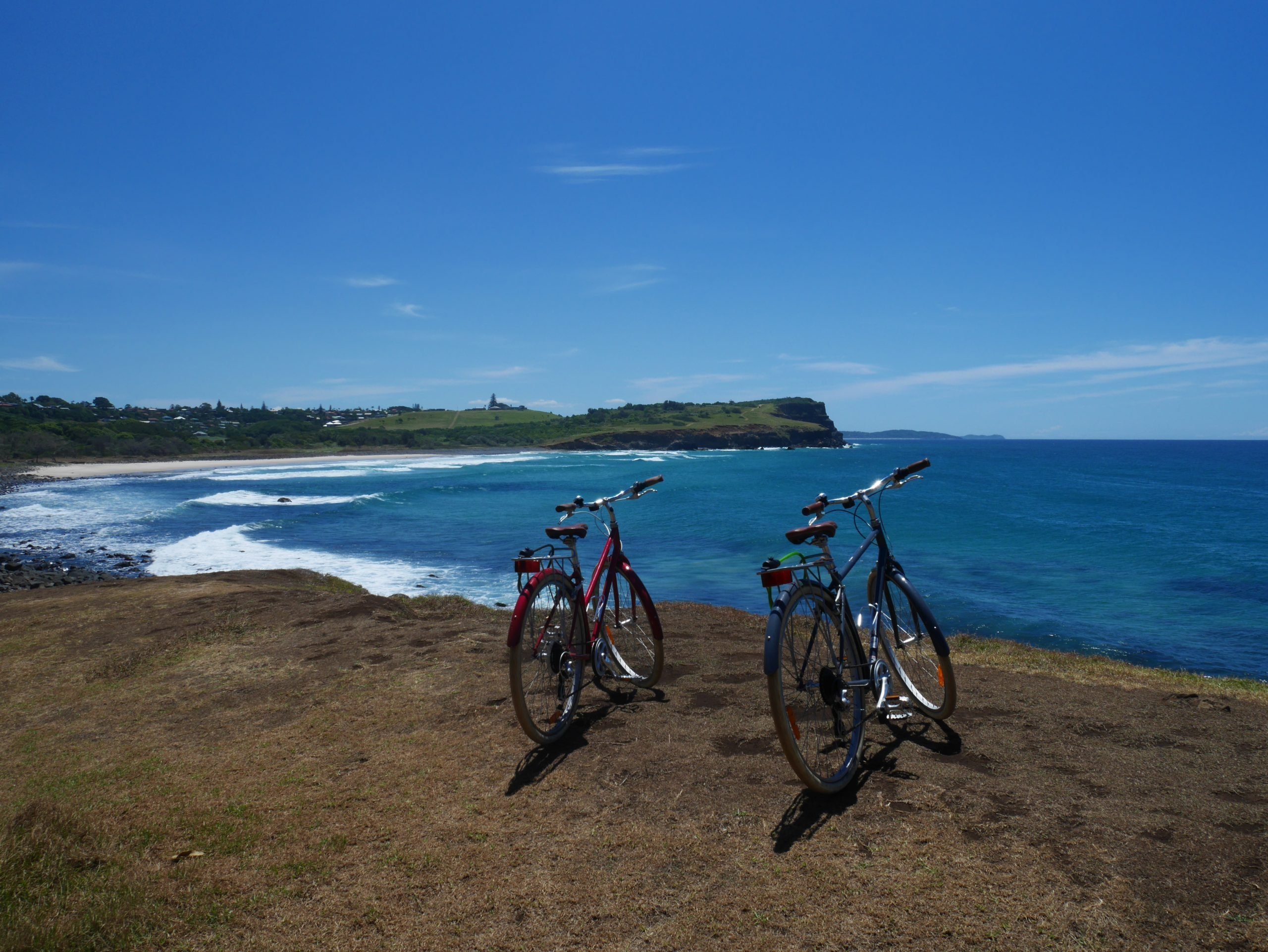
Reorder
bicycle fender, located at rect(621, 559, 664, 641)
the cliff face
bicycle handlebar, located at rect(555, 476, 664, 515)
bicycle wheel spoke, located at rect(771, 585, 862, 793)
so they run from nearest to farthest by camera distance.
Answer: bicycle wheel spoke, located at rect(771, 585, 862, 793) → bicycle handlebar, located at rect(555, 476, 664, 515) → bicycle fender, located at rect(621, 559, 664, 641) → the cliff face

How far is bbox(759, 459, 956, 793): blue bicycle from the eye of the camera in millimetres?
4402

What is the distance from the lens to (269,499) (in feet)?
173

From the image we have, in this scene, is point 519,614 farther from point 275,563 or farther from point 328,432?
point 328,432

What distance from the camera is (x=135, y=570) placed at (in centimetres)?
2436

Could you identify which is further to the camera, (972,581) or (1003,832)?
(972,581)

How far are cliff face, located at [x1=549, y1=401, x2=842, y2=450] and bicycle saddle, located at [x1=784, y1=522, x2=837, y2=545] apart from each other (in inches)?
5797

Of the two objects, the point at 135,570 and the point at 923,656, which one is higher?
the point at 923,656

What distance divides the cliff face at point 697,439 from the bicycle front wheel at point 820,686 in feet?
483

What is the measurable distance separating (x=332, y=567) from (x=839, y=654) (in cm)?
2297

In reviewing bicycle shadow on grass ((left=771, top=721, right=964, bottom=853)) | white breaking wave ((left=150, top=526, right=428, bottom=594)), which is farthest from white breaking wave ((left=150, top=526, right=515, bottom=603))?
bicycle shadow on grass ((left=771, top=721, right=964, bottom=853))

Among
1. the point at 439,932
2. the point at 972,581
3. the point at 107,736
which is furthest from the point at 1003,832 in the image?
the point at 972,581

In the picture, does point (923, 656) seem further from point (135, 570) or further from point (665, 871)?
point (135, 570)

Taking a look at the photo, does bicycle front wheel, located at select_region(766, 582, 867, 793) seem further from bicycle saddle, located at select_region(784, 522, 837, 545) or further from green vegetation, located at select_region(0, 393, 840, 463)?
green vegetation, located at select_region(0, 393, 840, 463)

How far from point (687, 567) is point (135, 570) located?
18469mm
